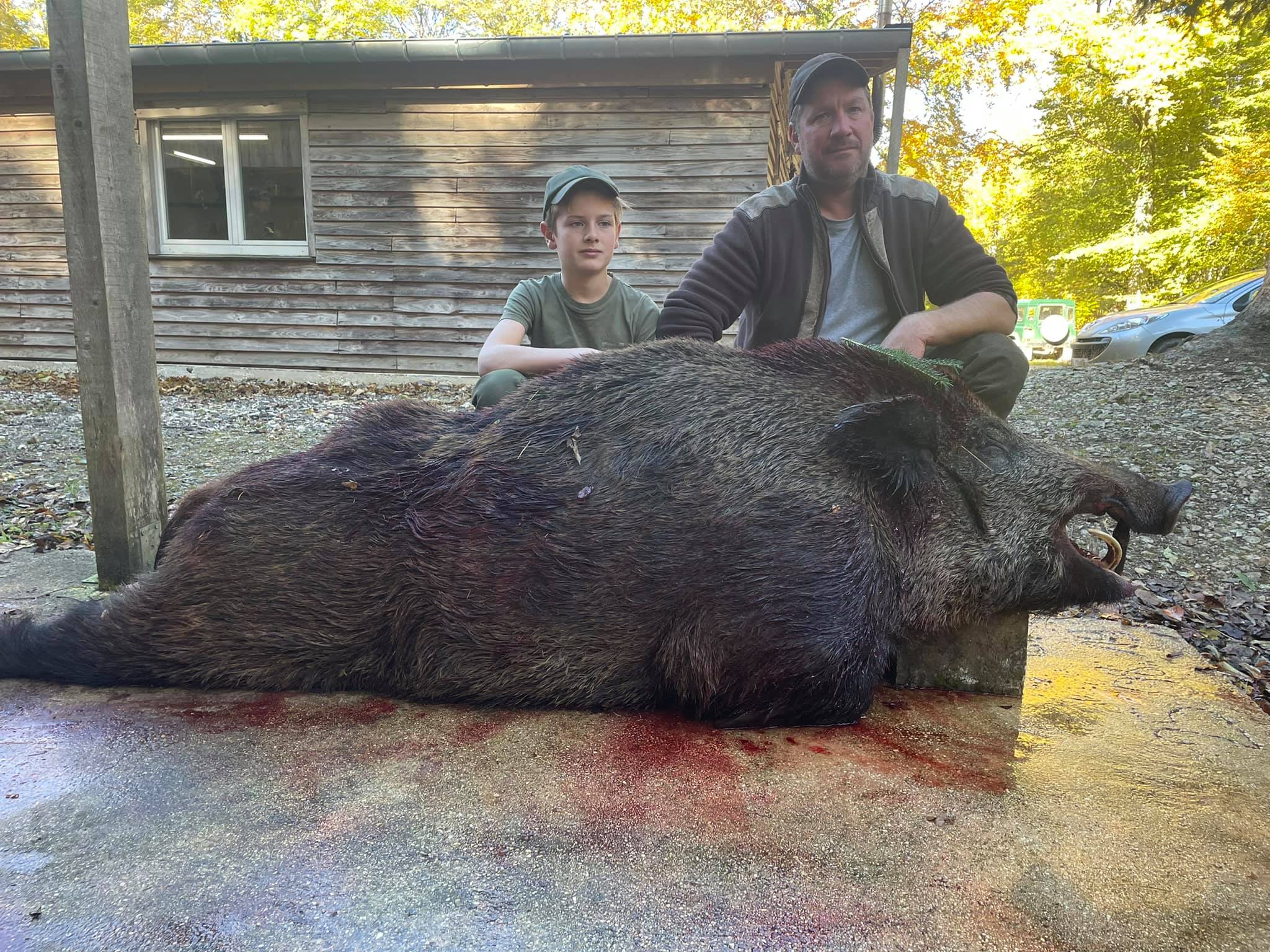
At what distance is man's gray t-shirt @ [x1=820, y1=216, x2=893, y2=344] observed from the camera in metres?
3.17

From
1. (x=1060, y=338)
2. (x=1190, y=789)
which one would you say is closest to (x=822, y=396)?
(x=1190, y=789)

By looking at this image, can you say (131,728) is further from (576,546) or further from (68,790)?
(576,546)

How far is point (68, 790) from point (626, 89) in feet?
29.0

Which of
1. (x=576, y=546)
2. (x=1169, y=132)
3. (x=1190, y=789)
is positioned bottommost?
(x=1190, y=789)

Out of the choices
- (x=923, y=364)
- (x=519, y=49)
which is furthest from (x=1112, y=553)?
(x=519, y=49)

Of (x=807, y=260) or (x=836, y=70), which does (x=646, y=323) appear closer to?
(x=807, y=260)

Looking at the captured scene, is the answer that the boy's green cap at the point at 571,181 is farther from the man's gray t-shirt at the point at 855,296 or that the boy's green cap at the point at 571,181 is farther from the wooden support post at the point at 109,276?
the wooden support post at the point at 109,276

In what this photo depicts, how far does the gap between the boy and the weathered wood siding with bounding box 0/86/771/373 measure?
5682 millimetres

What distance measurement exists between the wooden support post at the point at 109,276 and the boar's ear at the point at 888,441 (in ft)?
7.59

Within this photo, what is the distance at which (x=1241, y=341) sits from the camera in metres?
7.61

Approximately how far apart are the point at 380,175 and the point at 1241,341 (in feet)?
30.3

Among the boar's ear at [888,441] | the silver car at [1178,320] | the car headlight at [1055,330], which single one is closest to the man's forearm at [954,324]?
the boar's ear at [888,441]

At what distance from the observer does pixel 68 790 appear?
5.41 ft

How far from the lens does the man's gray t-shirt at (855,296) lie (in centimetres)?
317
